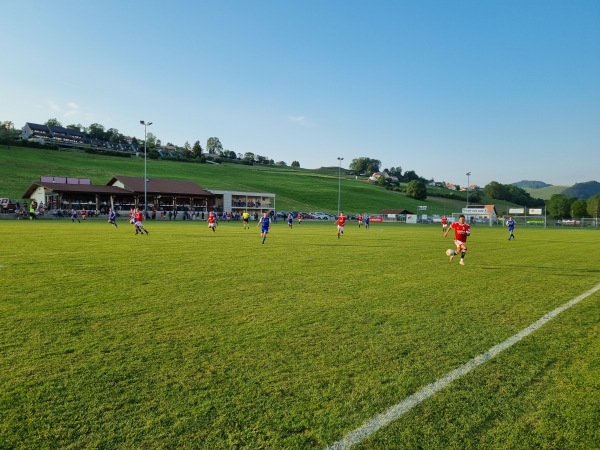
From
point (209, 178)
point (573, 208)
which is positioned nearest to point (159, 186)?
point (209, 178)

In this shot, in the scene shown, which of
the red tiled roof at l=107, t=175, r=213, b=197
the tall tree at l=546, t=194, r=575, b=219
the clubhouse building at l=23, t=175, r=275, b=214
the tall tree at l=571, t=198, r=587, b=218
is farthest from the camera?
the tall tree at l=546, t=194, r=575, b=219

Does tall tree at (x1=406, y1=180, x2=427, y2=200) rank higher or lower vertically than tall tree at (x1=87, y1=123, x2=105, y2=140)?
lower

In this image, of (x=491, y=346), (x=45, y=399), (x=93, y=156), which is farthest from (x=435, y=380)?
(x=93, y=156)

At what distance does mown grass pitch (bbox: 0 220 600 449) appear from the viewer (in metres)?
3.42

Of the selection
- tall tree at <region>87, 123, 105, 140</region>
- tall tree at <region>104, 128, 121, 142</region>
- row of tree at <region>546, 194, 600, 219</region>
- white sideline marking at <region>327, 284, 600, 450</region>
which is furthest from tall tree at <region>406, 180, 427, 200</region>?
white sideline marking at <region>327, 284, 600, 450</region>

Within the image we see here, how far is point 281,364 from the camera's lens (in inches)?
189

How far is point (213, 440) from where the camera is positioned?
326 cm

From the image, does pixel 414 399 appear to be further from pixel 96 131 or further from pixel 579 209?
pixel 96 131

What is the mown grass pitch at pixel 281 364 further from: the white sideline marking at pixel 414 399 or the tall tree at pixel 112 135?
the tall tree at pixel 112 135

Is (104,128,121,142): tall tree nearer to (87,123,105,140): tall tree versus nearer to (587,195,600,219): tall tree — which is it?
(87,123,105,140): tall tree

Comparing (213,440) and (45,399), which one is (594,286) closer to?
(213,440)

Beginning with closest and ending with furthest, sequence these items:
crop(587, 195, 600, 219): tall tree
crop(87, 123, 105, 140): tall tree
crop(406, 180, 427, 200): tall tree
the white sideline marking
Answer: the white sideline marking → crop(587, 195, 600, 219): tall tree → crop(406, 180, 427, 200): tall tree → crop(87, 123, 105, 140): tall tree

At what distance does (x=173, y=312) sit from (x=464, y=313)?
5167 mm

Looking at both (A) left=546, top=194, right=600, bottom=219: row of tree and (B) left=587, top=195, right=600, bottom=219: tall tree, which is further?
(A) left=546, top=194, right=600, bottom=219: row of tree
